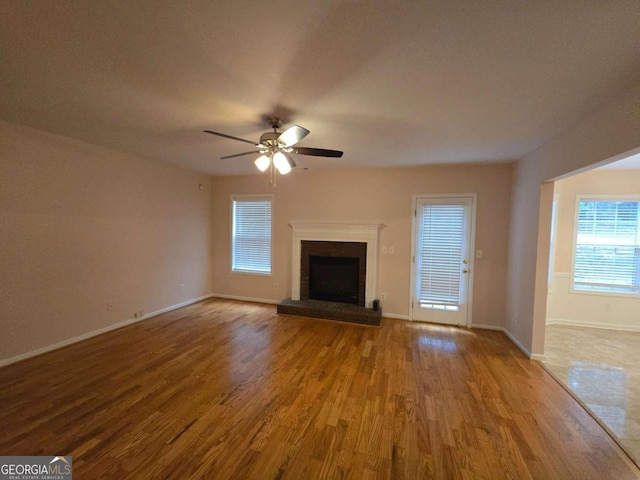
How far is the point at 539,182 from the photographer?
3.12 metres

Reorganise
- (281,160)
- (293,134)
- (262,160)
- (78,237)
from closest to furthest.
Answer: (293,134) → (281,160) → (262,160) → (78,237)

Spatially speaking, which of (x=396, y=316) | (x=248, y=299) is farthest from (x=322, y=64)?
(x=248, y=299)

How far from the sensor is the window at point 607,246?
402cm

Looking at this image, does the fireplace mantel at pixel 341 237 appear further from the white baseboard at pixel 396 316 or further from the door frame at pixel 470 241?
the door frame at pixel 470 241

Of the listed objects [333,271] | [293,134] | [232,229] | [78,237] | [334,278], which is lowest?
[334,278]

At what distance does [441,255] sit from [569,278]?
210cm

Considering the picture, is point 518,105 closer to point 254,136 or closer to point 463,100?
point 463,100

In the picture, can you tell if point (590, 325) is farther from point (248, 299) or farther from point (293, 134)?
point (248, 299)

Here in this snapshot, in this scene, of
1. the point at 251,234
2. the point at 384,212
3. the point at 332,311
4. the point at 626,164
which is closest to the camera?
the point at 626,164

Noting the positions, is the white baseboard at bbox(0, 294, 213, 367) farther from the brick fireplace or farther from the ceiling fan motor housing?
the ceiling fan motor housing

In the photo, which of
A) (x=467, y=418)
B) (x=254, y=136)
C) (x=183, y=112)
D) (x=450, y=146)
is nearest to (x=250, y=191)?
(x=254, y=136)

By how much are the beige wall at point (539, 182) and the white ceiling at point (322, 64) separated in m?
0.16

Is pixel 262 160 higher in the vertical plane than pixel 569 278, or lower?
higher

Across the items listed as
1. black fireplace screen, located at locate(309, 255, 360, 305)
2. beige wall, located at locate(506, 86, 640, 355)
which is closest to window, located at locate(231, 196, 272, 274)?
black fireplace screen, located at locate(309, 255, 360, 305)
